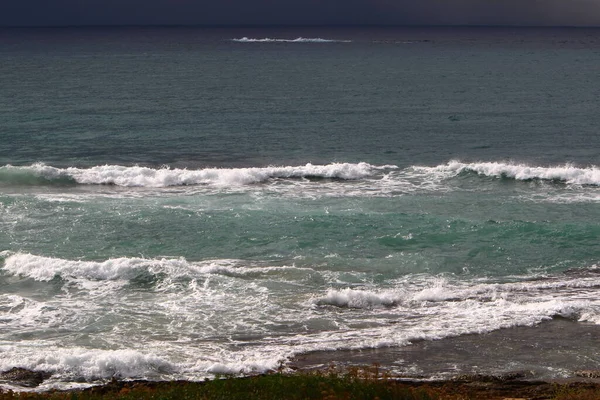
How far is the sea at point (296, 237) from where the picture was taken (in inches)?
992

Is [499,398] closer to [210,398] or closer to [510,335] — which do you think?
[510,335]

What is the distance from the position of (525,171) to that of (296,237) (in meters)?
18.2

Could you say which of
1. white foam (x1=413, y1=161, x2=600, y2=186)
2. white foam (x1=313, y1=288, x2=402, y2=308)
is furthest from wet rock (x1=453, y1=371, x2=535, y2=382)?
white foam (x1=413, y1=161, x2=600, y2=186)

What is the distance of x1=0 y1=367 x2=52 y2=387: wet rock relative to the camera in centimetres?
2269

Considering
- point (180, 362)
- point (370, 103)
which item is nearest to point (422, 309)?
point (180, 362)

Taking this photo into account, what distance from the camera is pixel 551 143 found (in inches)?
2258

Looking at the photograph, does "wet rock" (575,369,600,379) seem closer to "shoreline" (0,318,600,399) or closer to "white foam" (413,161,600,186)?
"shoreline" (0,318,600,399)

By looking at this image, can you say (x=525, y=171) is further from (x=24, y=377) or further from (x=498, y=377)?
(x=24, y=377)

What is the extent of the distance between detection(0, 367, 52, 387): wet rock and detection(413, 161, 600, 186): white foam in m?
30.5

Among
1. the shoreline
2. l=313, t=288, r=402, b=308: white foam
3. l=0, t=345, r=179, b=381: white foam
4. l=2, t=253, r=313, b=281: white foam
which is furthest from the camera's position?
l=2, t=253, r=313, b=281: white foam

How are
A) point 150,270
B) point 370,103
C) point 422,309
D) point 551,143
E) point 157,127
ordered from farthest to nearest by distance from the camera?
point 370,103, point 157,127, point 551,143, point 150,270, point 422,309

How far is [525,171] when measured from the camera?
47688mm

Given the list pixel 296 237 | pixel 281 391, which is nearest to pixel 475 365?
pixel 281 391

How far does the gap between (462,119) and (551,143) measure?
39.5 feet
